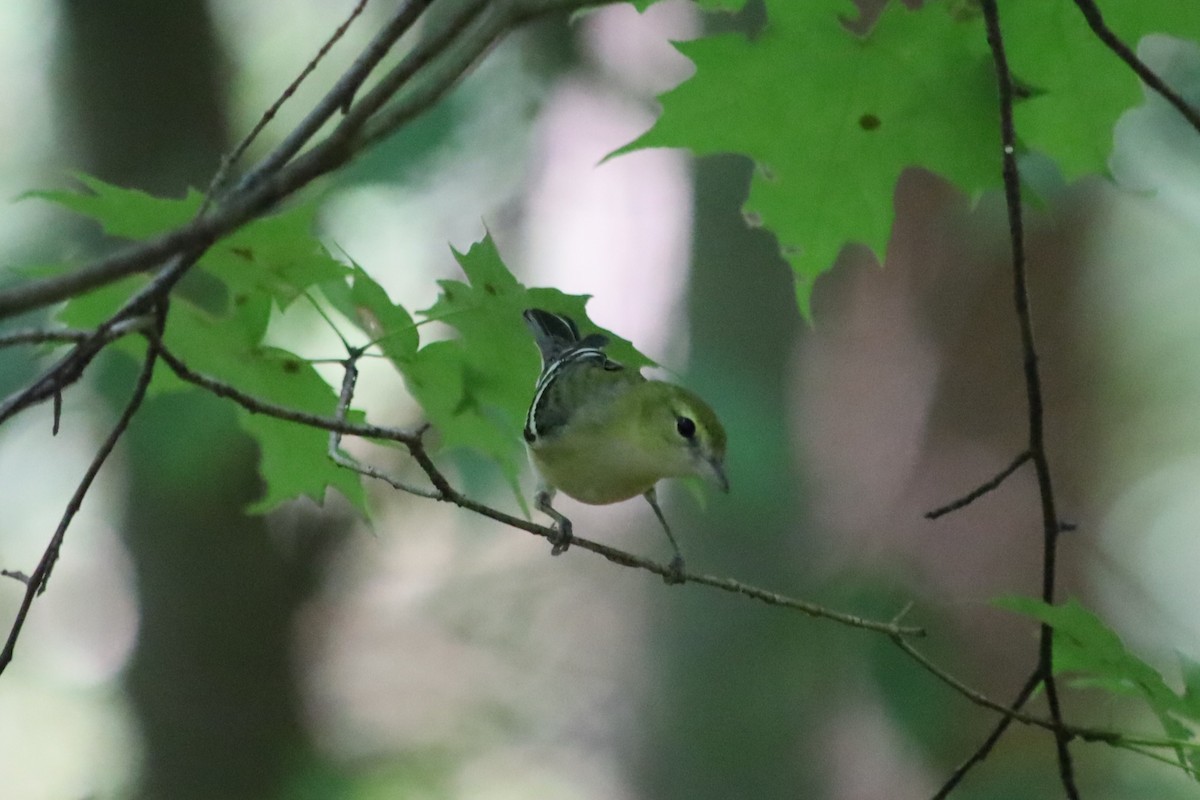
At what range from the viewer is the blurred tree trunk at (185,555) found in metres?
1.93

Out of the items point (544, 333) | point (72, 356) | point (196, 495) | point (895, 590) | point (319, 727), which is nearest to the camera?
point (72, 356)

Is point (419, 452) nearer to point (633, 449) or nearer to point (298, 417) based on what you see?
point (298, 417)

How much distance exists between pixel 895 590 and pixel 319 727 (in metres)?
1.19

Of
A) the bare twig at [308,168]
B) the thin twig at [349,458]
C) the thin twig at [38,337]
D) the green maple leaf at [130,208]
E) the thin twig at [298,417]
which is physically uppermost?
the bare twig at [308,168]

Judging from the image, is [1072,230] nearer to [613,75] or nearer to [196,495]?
[613,75]

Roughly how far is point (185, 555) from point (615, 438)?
41.1 inches

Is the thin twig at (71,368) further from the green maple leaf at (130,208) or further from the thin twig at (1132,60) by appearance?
the thin twig at (1132,60)

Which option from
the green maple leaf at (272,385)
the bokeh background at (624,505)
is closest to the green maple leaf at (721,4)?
the green maple leaf at (272,385)

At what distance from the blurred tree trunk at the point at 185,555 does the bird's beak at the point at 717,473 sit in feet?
3.34

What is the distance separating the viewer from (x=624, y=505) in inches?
102

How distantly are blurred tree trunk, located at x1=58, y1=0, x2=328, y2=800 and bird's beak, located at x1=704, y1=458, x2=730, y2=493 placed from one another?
102 cm

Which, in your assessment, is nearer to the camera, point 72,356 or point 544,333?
point 72,356

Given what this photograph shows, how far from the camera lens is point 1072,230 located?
228 cm

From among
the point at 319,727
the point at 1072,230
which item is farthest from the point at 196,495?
the point at 1072,230
